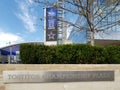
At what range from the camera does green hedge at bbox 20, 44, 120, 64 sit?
13164 millimetres

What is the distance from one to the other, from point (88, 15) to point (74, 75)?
6.37 m

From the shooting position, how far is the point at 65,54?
13422 millimetres

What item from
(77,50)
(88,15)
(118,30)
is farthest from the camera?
(118,30)

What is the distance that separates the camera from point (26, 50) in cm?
1315

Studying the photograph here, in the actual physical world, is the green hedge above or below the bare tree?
below

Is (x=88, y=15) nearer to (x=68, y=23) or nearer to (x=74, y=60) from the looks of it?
(x=68, y=23)

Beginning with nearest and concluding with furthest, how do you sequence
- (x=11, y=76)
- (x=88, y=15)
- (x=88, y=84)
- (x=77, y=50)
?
(x=11, y=76)
(x=88, y=84)
(x=77, y=50)
(x=88, y=15)

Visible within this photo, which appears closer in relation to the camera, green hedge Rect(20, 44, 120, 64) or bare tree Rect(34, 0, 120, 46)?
green hedge Rect(20, 44, 120, 64)

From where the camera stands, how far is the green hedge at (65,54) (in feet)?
43.2

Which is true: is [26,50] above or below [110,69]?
above

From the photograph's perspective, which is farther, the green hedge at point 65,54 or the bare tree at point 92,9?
the bare tree at point 92,9

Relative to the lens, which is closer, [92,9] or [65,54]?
[65,54]

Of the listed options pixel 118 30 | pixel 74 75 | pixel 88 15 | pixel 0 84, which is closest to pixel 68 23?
pixel 88 15

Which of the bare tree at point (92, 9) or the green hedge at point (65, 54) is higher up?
the bare tree at point (92, 9)
